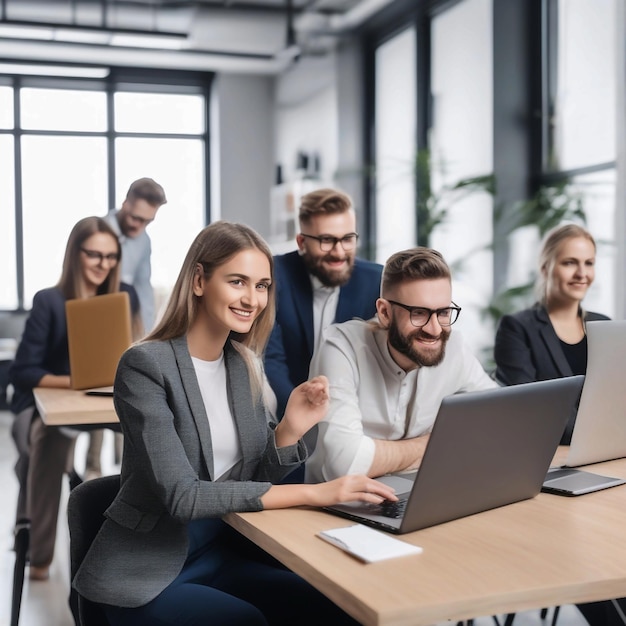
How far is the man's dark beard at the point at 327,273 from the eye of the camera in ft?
9.58

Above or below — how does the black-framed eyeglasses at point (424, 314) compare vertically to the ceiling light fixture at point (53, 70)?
below

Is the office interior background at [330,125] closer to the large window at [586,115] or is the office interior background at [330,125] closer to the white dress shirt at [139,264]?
the large window at [586,115]

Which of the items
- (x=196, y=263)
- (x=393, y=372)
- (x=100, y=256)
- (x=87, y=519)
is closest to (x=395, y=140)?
(x=100, y=256)

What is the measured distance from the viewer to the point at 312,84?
28.0ft

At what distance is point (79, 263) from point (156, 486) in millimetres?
2197

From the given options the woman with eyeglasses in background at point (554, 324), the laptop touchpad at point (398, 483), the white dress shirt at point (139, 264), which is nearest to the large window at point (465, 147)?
the white dress shirt at point (139, 264)

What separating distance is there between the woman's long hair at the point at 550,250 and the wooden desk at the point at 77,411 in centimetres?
148

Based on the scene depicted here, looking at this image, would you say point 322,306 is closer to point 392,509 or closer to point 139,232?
point 392,509

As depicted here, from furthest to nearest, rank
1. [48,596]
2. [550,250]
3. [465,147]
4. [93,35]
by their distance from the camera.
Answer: [93,35], [465,147], [48,596], [550,250]

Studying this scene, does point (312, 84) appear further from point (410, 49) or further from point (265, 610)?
point (265, 610)

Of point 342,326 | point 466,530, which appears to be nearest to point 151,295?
point 342,326

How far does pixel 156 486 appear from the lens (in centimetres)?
→ 167

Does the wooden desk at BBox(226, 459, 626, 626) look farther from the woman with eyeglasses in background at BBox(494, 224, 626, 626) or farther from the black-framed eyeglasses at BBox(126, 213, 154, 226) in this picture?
the black-framed eyeglasses at BBox(126, 213, 154, 226)

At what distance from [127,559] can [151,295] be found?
302 cm
